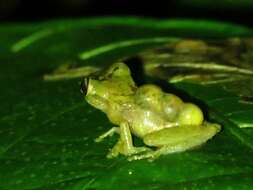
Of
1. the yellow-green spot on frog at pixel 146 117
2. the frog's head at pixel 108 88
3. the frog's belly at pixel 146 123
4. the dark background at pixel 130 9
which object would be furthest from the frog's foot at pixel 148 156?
the dark background at pixel 130 9

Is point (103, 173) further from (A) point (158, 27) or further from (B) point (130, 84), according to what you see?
(A) point (158, 27)

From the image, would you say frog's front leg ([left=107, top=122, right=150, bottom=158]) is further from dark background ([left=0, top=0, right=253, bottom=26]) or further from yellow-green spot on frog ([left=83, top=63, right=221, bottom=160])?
dark background ([left=0, top=0, right=253, bottom=26])

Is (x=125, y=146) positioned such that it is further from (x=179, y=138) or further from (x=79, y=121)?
(x=79, y=121)

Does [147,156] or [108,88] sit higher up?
[108,88]

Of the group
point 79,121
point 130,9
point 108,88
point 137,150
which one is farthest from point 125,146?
point 130,9

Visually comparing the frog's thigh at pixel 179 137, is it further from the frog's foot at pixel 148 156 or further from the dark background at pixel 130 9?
the dark background at pixel 130 9

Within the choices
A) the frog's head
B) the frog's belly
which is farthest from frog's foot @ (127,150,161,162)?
the frog's head

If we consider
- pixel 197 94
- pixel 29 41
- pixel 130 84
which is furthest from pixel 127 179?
pixel 29 41
